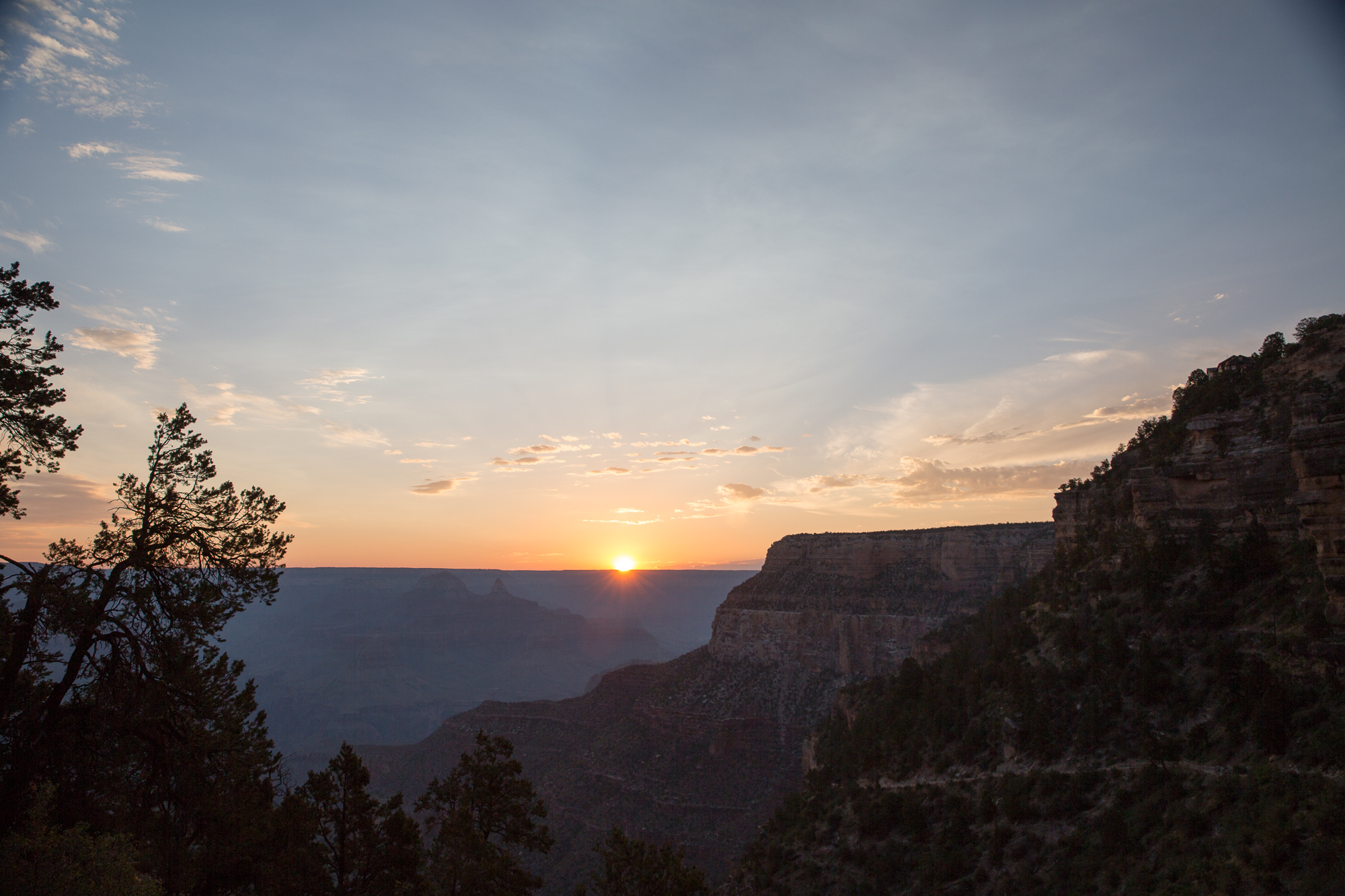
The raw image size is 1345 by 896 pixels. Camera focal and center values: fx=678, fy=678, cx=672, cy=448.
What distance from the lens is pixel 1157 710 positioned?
20.8 m

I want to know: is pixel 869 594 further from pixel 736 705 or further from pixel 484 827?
pixel 484 827

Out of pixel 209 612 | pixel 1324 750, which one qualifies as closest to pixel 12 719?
pixel 209 612

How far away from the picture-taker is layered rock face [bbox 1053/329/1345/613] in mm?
16625

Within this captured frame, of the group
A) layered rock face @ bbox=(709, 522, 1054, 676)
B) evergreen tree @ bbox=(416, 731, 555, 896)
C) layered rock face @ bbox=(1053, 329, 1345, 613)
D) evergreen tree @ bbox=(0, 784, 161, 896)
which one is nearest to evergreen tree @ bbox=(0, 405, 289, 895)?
evergreen tree @ bbox=(0, 784, 161, 896)

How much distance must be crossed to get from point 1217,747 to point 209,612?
2464 centimetres

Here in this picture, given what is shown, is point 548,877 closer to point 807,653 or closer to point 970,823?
point 807,653

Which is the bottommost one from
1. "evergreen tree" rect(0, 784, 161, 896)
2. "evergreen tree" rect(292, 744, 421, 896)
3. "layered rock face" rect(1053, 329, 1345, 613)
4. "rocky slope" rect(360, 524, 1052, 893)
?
"rocky slope" rect(360, 524, 1052, 893)

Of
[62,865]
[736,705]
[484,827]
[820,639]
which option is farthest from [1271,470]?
[820,639]

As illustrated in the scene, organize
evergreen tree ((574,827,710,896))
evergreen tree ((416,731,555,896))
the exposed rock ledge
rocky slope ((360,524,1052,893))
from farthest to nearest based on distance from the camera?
1. the exposed rock ledge
2. rocky slope ((360,524,1052,893))
3. evergreen tree ((574,827,710,896))
4. evergreen tree ((416,731,555,896))

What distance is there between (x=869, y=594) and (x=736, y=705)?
62.4ft

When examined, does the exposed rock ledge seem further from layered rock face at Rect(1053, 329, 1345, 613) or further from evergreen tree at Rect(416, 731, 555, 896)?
evergreen tree at Rect(416, 731, 555, 896)

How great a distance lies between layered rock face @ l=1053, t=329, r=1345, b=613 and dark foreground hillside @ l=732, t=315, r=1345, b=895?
61mm

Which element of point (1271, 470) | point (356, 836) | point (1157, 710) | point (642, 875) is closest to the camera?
point (642, 875)

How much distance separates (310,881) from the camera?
14.5 metres
